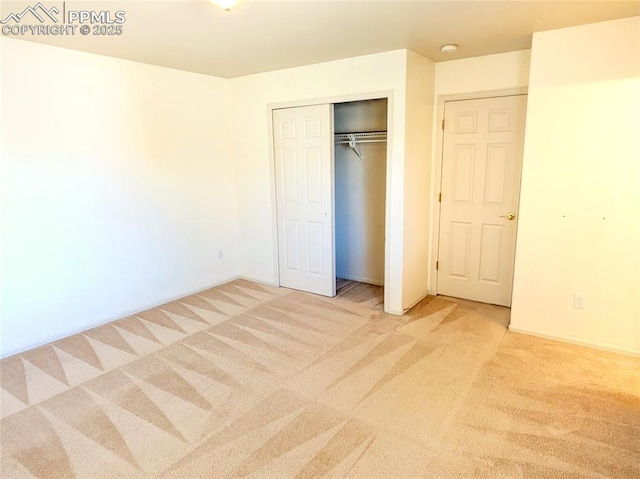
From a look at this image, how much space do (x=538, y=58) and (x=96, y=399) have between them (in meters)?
3.99

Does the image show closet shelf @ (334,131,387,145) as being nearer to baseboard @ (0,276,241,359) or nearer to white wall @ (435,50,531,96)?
white wall @ (435,50,531,96)

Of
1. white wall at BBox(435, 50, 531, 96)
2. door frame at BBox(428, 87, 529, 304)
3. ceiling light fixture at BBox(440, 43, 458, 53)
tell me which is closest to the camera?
ceiling light fixture at BBox(440, 43, 458, 53)

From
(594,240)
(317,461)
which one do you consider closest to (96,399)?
(317,461)

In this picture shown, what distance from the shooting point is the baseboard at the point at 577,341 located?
3.06m

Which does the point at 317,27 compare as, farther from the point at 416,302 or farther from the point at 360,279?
the point at 360,279

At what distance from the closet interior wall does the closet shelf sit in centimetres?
6

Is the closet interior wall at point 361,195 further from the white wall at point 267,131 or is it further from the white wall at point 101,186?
the white wall at point 101,186

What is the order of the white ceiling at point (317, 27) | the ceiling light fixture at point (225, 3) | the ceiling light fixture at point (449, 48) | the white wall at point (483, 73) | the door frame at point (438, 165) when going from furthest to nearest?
the door frame at point (438, 165), the white wall at point (483, 73), the ceiling light fixture at point (449, 48), the white ceiling at point (317, 27), the ceiling light fixture at point (225, 3)

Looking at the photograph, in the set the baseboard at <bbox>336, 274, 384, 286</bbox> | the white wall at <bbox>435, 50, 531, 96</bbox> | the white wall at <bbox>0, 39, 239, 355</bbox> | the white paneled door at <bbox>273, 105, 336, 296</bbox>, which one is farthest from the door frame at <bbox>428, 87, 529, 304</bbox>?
the white wall at <bbox>0, 39, 239, 355</bbox>

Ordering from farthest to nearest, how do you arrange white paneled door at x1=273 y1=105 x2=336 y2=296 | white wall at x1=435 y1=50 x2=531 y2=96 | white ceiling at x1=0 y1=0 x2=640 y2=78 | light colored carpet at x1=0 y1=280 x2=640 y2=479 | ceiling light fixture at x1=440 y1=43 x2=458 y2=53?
white paneled door at x1=273 y1=105 x2=336 y2=296 → white wall at x1=435 y1=50 x2=531 y2=96 → ceiling light fixture at x1=440 y1=43 x2=458 y2=53 → white ceiling at x1=0 y1=0 x2=640 y2=78 → light colored carpet at x1=0 y1=280 x2=640 y2=479

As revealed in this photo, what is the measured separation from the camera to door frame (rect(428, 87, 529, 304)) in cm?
376

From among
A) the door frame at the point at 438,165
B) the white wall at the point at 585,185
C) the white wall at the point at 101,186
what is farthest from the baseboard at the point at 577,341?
the white wall at the point at 101,186

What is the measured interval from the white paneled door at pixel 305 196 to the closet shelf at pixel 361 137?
0.57m

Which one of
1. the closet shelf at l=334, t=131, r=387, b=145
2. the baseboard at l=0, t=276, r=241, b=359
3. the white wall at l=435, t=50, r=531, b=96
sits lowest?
the baseboard at l=0, t=276, r=241, b=359
